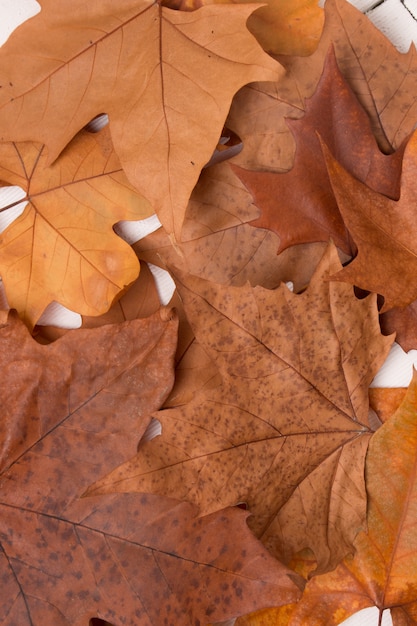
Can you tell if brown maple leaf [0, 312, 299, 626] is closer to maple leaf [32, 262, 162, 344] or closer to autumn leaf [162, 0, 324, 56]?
maple leaf [32, 262, 162, 344]

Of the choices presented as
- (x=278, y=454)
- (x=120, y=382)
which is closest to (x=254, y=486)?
(x=278, y=454)

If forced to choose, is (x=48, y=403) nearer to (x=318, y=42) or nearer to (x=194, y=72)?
(x=194, y=72)

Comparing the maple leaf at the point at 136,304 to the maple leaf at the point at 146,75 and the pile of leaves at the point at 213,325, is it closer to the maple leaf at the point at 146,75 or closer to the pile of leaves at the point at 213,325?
the pile of leaves at the point at 213,325

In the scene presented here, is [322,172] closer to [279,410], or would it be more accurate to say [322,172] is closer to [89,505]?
[279,410]

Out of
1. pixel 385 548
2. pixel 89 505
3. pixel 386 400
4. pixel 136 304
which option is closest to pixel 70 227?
pixel 136 304

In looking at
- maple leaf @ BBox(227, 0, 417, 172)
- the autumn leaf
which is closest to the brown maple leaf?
maple leaf @ BBox(227, 0, 417, 172)

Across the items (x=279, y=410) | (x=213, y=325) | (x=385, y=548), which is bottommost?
(x=385, y=548)
